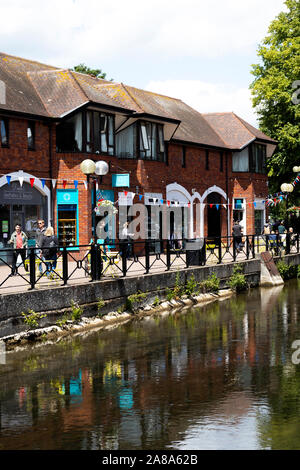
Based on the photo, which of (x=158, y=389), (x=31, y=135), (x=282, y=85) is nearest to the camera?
(x=158, y=389)

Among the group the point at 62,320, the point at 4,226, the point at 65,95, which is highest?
the point at 65,95

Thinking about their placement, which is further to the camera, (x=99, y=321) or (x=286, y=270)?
(x=286, y=270)

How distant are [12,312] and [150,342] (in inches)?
130

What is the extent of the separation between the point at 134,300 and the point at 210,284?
Answer: 4767 mm

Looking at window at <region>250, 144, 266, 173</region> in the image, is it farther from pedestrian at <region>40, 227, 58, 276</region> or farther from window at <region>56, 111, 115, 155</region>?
pedestrian at <region>40, 227, 58, 276</region>

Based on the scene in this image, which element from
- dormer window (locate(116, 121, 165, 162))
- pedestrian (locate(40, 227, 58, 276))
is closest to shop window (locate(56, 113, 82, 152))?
dormer window (locate(116, 121, 165, 162))

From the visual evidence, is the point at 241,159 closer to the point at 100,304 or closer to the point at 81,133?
the point at 81,133

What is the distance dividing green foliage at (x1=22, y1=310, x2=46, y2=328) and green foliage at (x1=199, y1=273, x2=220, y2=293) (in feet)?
27.9

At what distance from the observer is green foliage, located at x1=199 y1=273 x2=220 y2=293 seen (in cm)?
2264

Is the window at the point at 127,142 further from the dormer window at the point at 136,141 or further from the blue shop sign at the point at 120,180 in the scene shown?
the blue shop sign at the point at 120,180

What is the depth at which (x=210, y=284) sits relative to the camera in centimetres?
2289

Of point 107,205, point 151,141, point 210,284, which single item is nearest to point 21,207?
point 107,205

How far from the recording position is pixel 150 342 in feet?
50.4

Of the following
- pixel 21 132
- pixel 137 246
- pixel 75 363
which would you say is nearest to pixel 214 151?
pixel 137 246
